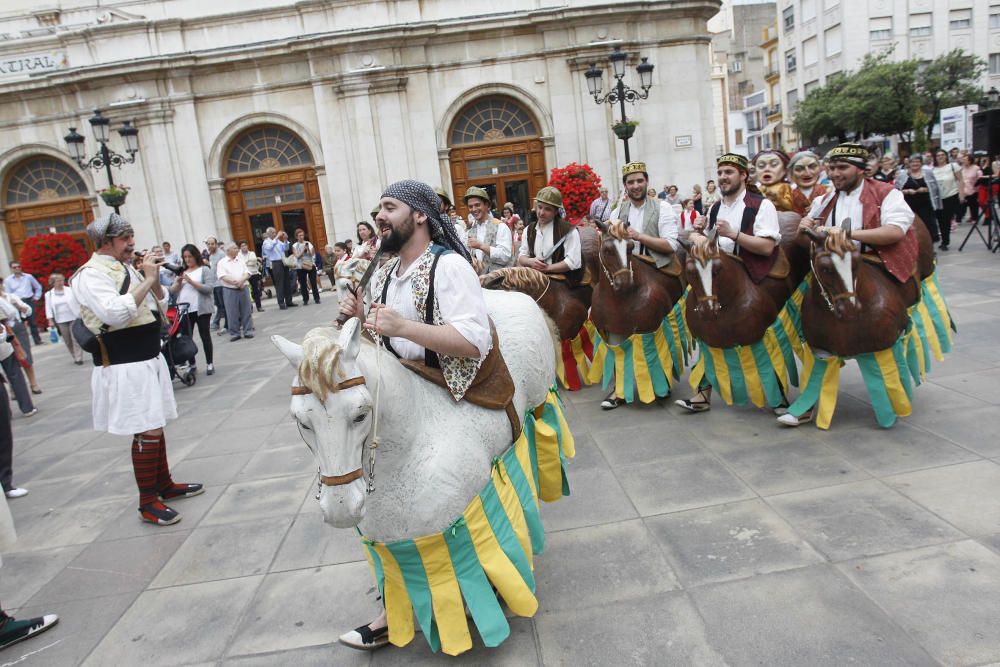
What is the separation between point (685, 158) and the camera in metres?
18.1

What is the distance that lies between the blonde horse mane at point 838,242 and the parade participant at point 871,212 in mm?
137

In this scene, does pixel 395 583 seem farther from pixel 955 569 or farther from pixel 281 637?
pixel 955 569

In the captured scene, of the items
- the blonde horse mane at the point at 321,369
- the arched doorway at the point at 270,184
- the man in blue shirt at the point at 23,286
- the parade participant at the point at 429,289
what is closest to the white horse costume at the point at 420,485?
the blonde horse mane at the point at 321,369

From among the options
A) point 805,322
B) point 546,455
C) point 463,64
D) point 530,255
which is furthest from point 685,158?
point 546,455

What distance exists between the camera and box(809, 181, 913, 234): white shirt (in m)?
4.23

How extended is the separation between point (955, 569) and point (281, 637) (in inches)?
122

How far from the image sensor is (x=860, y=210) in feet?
14.3

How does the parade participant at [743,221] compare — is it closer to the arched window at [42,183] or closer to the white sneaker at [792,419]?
the white sneaker at [792,419]

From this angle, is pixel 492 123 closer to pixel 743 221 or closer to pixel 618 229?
pixel 618 229

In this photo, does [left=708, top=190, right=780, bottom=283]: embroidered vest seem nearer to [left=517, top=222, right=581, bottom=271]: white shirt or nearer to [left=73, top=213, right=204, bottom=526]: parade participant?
[left=517, top=222, right=581, bottom=271]: white shirt

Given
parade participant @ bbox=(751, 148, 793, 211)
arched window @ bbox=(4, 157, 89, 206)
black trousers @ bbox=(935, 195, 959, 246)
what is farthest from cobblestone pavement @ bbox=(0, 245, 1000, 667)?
arched window @ bbox=(4, 157, 89, 206)

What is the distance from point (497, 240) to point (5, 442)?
15.3ft

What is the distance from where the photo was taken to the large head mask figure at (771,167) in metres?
5.50

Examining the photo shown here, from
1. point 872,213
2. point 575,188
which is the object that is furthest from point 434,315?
point 575,188
